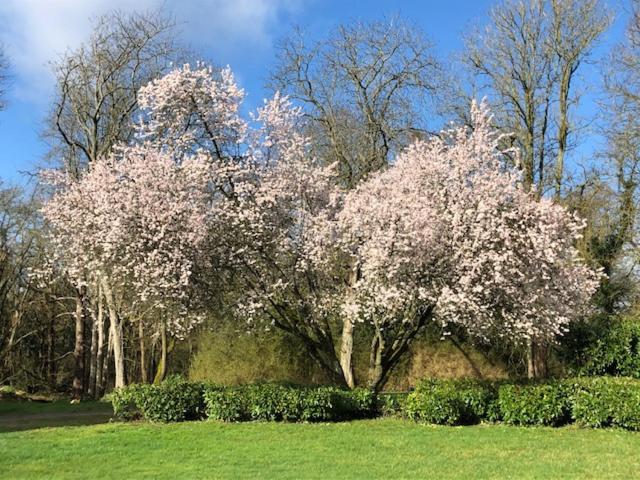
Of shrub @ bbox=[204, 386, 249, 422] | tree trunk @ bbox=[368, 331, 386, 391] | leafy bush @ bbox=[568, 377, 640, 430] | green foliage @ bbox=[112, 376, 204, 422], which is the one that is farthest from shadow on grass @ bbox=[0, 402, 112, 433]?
leafy bush @ bbox=[568, 377, 640, 430]

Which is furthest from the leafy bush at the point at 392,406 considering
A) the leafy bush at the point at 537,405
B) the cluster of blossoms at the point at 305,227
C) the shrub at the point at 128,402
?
the shrub at the point at 128,402

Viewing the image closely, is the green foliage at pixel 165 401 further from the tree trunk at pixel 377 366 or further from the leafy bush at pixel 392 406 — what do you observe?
the tree trunk at pixel 377 366

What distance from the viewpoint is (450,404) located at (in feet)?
32.6

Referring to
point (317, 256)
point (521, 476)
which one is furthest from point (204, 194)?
point (521, 476)

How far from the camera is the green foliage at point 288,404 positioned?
10328 millimetres

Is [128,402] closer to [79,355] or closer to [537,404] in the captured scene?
[537,404]

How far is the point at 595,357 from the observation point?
12.3m

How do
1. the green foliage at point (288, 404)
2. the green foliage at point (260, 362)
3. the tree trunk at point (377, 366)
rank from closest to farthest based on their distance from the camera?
the green foliage at point (288, 404) → the tree trunk at point (377, 366) → the green foliage at point (260, 362)

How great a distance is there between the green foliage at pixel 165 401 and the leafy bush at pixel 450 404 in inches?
148

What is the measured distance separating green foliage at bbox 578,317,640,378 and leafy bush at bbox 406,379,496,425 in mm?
3106

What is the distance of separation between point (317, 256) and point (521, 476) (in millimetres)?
5231

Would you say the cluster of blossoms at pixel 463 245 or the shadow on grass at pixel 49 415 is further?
the shadow on grass at pixel 49 415

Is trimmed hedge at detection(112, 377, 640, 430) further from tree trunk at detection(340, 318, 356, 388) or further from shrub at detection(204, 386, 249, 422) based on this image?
tree trunk at detection(340, 318, 356, 388)

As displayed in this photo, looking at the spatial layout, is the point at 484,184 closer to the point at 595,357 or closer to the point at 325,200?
the point at 325,200
